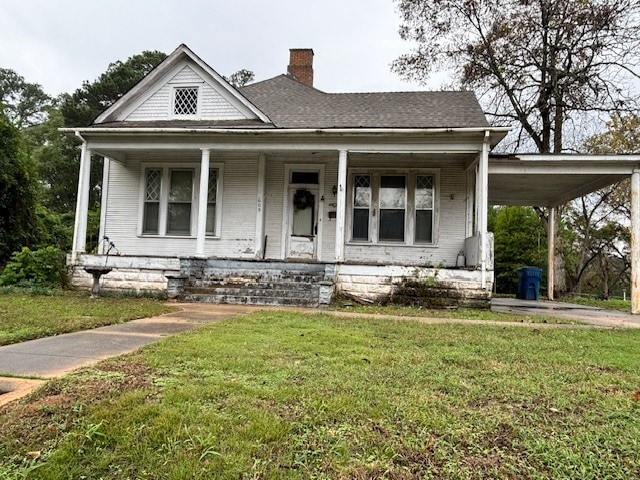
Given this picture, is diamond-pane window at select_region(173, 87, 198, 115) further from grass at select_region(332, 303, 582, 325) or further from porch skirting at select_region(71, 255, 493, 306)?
grass at select_region(332, 303, 582, 325)

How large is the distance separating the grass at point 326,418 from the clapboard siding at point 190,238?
26.5 ft

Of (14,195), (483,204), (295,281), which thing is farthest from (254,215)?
(14,195)

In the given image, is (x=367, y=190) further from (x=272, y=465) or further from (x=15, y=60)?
(x=15, y=60)

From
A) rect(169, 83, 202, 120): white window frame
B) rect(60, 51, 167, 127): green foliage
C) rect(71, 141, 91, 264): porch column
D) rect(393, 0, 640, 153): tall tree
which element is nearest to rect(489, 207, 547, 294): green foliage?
rect(393, 0, 640, 153): tall tree

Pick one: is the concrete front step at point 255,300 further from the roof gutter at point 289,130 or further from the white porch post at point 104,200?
the white porch post at point 104,200

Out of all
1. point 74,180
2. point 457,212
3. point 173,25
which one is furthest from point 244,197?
point 74,180

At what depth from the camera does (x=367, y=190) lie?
39.7ft

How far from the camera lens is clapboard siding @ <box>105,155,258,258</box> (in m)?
12.0

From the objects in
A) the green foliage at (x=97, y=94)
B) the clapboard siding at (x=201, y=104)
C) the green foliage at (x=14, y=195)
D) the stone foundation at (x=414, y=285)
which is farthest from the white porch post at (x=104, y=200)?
the green foliage at (x=97, y=94)

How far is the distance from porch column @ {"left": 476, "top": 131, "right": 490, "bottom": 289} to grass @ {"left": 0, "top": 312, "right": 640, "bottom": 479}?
5394mm

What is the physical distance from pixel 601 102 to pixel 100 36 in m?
29.9

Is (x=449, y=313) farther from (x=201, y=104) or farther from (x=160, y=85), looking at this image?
(x=160, y=85)

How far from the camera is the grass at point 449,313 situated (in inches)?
303

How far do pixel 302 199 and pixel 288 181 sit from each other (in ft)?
2.03
